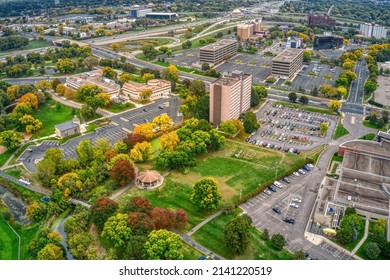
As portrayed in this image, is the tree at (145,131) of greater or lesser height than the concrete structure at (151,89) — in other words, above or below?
below

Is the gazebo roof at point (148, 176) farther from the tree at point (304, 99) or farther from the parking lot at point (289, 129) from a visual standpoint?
the tree at point (304, 99)

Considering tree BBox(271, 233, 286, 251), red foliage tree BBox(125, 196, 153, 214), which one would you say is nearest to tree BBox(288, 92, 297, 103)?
tree BBox(271, 233, 286, 251)

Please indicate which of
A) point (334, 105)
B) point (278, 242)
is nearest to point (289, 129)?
point (334, 105)

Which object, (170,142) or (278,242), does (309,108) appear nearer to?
(170,142)

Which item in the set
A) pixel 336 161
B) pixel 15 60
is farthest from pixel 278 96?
pixel 15 60

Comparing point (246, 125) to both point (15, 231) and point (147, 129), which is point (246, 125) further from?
point (15, 231)

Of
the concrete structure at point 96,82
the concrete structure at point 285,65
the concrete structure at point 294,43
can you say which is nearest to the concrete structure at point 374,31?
the concrete structure at point 294,43
